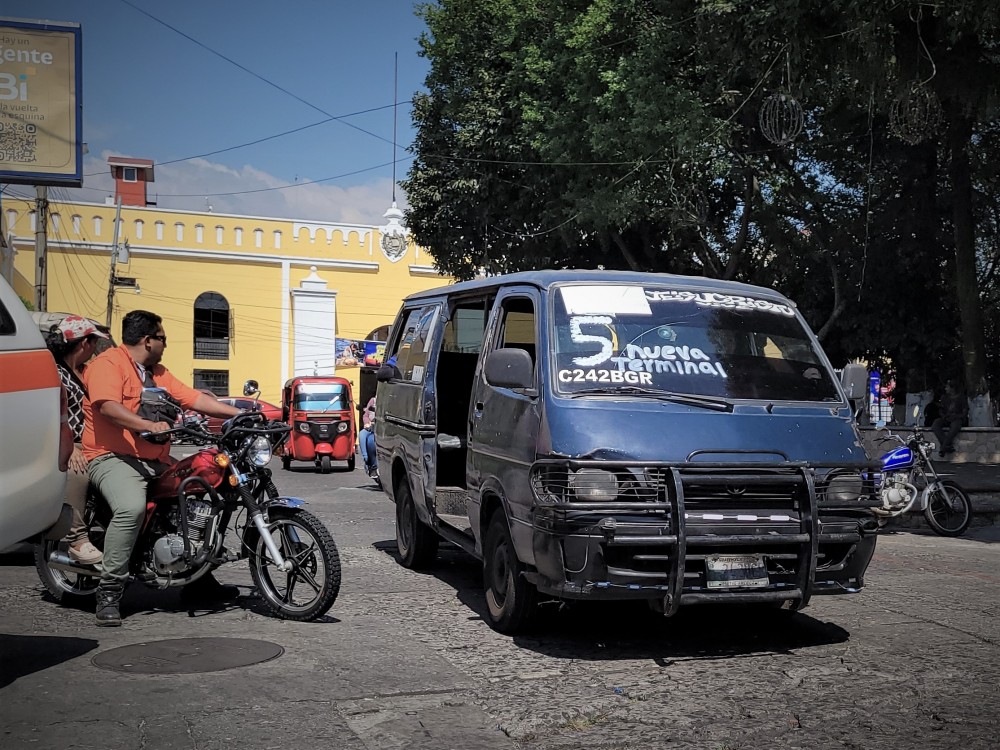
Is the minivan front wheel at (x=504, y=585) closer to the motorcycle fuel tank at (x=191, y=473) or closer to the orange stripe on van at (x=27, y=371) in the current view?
the motorcycle fuel tank at (x=191, y=473)

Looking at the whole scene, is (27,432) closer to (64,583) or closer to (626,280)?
(64,583)

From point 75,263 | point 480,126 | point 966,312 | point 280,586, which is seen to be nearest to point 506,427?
point 280,586

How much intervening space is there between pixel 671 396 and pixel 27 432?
3308 millimetres

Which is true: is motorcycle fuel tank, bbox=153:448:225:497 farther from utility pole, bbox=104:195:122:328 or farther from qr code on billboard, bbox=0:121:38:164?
utility pole, bbox=104:195:122:328

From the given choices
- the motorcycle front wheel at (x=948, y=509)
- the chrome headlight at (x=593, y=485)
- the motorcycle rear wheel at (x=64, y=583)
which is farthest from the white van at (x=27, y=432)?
the motorcycle front wheel at (x=948, y=509)

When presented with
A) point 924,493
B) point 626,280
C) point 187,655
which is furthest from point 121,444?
point 924,493

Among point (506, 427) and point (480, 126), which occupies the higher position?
point (480, 126)

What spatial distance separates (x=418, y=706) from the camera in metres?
4.98

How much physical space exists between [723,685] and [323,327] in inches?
1683

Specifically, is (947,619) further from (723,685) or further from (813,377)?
(723,685)

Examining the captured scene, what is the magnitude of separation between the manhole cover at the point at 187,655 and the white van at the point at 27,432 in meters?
1.04

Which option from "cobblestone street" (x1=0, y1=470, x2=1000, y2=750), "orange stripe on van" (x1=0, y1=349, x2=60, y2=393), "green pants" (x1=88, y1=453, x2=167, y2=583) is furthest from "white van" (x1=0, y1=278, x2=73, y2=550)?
"green pants" (x1=88, y1=453, x2=167, y2=583)

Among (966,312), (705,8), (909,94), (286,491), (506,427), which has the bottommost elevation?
(286,491)

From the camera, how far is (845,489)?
236 inches
